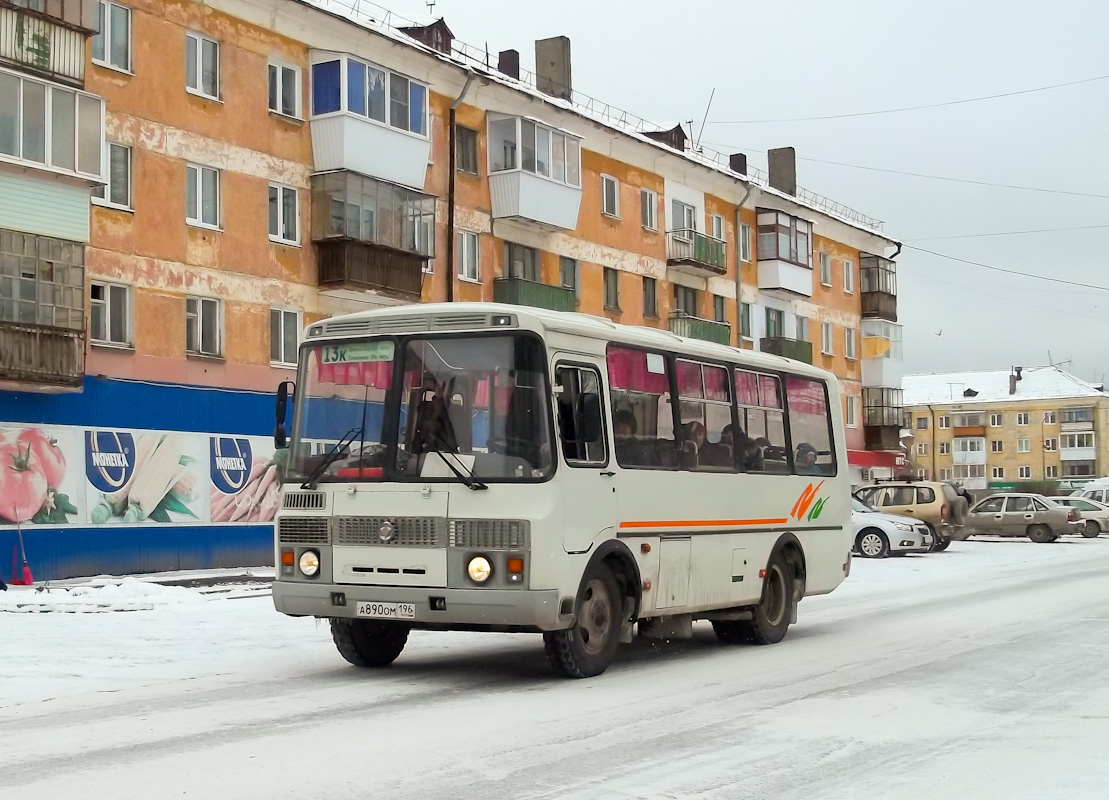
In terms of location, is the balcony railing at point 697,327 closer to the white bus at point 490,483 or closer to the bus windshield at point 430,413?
the white bus at point 490,483

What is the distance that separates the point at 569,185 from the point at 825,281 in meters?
20.6

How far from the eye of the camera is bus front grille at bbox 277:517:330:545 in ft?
37.9

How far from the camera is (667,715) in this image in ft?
31.8

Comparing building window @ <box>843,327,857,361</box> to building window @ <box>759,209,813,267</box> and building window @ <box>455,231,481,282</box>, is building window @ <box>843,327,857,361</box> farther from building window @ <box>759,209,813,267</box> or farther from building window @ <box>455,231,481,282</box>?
building window @ <box>455,231,481,282</box>

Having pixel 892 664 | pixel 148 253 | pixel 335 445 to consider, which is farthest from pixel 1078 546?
pixel 335 445

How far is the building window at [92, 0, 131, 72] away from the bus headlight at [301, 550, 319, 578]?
18.4 meters

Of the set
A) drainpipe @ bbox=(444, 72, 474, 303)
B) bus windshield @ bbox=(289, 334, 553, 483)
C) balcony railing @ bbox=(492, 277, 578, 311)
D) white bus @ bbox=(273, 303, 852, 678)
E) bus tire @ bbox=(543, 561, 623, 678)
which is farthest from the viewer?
balcony railing @ bbox=(492, 277, 578, 311)

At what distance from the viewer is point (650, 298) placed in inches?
1756

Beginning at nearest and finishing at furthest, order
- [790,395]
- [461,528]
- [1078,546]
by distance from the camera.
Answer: [461,528] → [790,395] → [1078,546]

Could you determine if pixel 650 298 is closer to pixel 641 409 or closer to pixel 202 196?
pixel 202 196

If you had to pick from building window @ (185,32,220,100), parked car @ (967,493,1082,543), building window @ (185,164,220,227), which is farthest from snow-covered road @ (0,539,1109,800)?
parked car @ (967,493,1082,543)

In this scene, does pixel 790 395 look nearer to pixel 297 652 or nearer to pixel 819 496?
pixel 819 496

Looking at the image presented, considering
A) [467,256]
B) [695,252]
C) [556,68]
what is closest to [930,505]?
[695,252]

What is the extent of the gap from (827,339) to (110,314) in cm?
3490
